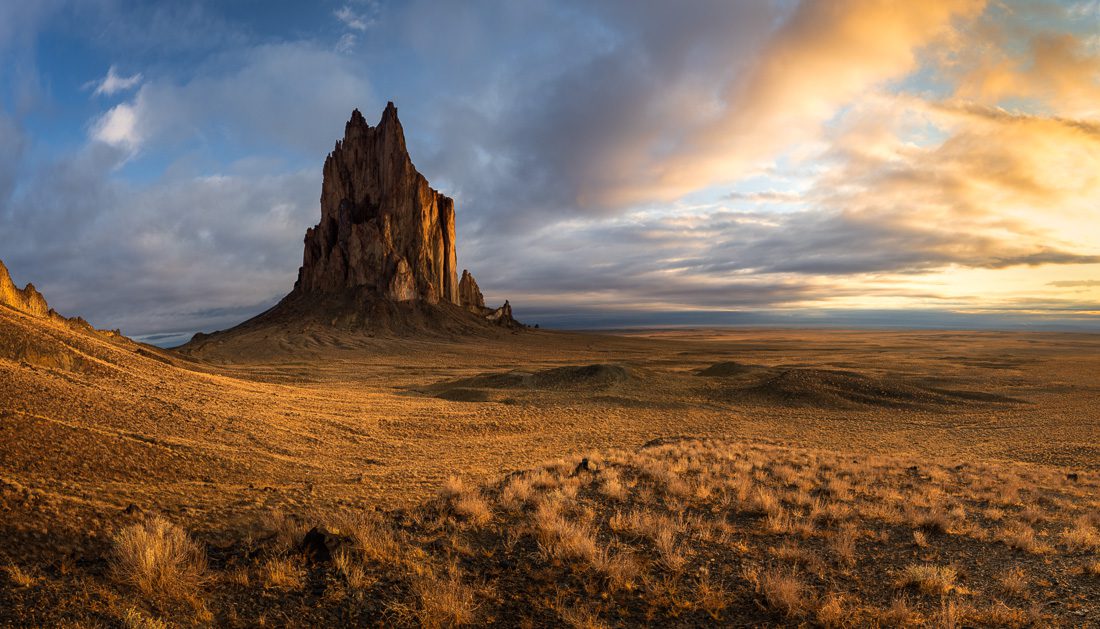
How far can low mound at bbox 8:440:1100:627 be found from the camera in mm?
5988

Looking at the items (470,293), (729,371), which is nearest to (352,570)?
(729,371)

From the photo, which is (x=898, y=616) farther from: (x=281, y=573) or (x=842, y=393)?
(x=842, y=393)

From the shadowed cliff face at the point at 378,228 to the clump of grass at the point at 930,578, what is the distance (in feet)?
422

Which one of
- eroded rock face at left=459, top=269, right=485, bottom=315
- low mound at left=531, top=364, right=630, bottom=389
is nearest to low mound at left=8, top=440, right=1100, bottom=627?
low mound at left=531, top=364, right=630, bottom=389

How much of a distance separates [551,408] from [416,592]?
2687 cm

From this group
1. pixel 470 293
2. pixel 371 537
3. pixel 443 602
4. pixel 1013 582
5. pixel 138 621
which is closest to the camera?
pixel 138 621

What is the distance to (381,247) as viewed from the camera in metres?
134

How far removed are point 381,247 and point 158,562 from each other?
13458 cm

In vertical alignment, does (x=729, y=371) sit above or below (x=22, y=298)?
below

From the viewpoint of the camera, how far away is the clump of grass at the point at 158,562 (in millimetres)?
5867

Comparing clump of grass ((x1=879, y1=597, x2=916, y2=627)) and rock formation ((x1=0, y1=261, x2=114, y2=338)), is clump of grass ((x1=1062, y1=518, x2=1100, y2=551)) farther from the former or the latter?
rock formation ((x1=0, y1=261, x2=114, y2=338))

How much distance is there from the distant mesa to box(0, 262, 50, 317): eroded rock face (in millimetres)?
83519

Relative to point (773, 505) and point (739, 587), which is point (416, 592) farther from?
point (773, 505)

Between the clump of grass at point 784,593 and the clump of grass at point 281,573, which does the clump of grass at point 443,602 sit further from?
the clump of grass at point 784,593
